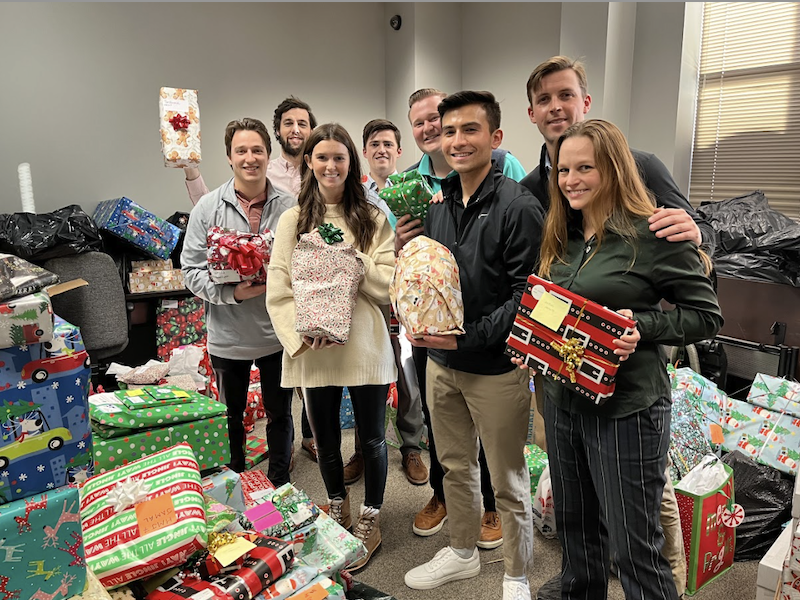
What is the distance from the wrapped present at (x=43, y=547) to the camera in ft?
3.17

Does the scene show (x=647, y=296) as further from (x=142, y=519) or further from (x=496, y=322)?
(x=142, y=519)

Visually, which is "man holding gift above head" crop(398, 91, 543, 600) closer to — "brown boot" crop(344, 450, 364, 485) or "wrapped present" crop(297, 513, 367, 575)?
"wrapped present" crop(297, 513, 367, 575)

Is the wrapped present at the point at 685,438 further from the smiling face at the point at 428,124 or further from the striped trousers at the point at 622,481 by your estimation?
the smiling face at the point at 428,124

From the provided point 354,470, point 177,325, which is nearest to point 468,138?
point 354,470

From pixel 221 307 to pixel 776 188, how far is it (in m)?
3.22

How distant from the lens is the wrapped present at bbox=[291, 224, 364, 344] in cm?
177

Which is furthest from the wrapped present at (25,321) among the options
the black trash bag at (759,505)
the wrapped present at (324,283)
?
the black trash bag at (759,505)

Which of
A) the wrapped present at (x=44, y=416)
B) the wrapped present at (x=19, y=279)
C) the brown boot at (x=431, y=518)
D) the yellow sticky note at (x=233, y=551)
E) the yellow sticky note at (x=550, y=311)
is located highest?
the wrapped present at (x=19, y=279)

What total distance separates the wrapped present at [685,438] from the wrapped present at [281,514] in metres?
1.32

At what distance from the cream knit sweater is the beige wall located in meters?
2.25

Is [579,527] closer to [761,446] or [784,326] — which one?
[761,446]

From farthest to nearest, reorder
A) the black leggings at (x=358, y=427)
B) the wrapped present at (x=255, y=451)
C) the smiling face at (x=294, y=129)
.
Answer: the wrapped present at (x=255, y=451)
the smiling face at (x=294, y=129)
the black leggings at (x=358, y=427)

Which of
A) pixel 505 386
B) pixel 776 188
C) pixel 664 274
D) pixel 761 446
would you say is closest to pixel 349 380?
pixel 505 386

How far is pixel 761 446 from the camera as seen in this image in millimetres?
2369
